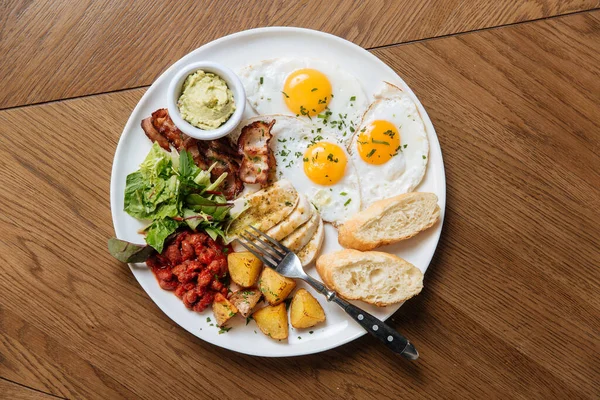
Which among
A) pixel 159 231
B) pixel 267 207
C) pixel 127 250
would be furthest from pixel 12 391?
pixel 267 207

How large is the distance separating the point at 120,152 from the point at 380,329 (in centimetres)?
182

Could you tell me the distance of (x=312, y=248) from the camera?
2707mm

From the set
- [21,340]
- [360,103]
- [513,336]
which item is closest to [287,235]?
[360,103]

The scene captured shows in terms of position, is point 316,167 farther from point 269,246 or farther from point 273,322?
point 273,322

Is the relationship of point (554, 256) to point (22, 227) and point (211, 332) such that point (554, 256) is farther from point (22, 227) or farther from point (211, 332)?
point (22, 227)

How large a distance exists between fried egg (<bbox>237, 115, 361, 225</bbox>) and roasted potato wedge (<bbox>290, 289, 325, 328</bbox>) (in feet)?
1.55

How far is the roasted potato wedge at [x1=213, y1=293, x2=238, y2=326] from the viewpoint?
8.53 ft

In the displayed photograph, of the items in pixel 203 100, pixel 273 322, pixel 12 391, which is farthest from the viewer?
pixel 12 391

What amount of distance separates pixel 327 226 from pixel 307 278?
350mm

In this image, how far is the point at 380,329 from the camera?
104 inches

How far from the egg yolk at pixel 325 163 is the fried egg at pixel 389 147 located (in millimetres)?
99

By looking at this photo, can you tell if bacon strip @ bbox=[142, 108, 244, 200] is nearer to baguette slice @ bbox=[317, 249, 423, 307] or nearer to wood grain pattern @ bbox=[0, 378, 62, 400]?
baguette slice @ bbox=[317, 249, 423, 307]

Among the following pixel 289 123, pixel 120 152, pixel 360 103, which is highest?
pixel 360 103

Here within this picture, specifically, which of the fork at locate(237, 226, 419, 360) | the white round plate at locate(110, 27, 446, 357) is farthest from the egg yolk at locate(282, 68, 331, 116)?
the fork at locate(237, 226, 419, 360)
